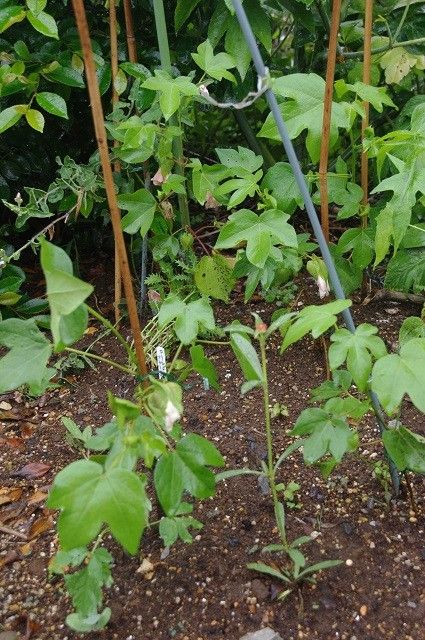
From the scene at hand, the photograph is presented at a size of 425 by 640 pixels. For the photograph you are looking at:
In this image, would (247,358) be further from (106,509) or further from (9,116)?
(9,116)

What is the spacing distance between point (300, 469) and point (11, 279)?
3.36 feet

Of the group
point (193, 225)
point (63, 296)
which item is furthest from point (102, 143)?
point (193, 225)

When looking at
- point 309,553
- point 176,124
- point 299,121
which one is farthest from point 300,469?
point 176,124

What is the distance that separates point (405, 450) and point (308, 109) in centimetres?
76

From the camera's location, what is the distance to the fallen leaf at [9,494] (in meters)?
1.64

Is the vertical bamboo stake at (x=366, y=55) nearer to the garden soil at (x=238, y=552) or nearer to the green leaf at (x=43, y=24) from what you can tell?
the garden soil at (x=238, y=552)

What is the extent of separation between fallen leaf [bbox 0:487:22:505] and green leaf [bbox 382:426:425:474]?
858mm

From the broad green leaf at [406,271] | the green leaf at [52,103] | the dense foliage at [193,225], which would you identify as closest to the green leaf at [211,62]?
the dense foliage at [193,225]

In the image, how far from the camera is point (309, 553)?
→ 139 cm

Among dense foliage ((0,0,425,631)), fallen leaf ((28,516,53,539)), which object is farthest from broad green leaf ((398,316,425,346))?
fallen leaf ((28,516,53,539))

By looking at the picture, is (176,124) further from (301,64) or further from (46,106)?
(301,64)

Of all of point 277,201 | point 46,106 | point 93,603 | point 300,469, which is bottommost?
point 300,469

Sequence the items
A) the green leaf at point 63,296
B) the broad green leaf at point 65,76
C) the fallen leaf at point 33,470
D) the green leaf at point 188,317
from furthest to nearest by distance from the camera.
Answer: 1. the broad green leaf at point 65,76
2. the fallen leaf at point 33,470
3. the green leaf at point 188,317
4. the green leaf at point 63,296

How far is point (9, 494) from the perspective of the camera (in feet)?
5.41
